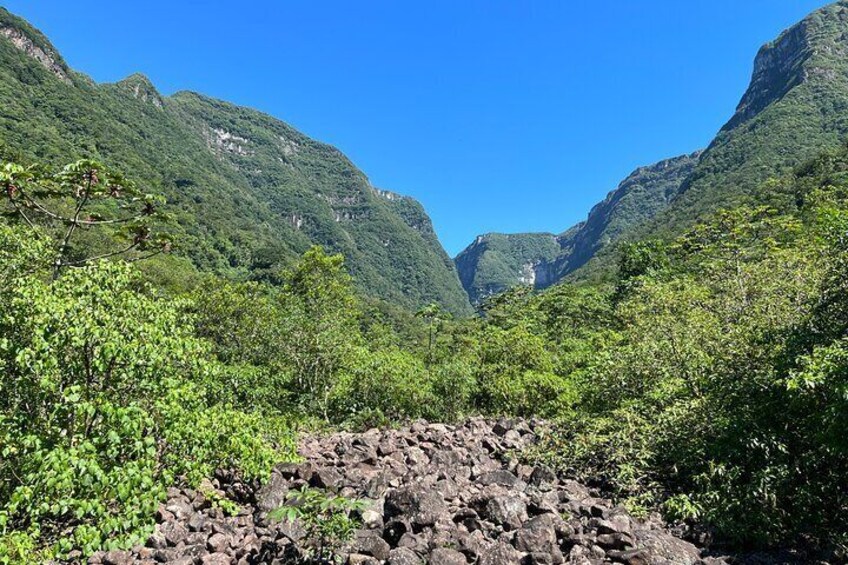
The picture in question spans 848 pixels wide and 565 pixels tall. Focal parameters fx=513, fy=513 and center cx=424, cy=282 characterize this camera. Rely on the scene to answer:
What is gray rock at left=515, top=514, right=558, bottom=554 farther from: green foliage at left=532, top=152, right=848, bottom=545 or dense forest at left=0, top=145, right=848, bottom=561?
green foliage at left=532, top=152, right=848, bottom=545

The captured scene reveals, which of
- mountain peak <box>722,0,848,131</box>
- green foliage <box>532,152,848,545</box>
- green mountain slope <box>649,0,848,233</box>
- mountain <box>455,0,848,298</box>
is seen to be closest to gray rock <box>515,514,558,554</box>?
green foliage <box>532,152,848,545</box>

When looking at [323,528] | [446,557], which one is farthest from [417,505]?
[323,528]

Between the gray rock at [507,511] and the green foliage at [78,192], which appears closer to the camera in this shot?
the gray rock at [507,511]

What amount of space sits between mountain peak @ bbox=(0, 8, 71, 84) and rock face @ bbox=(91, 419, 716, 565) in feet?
524

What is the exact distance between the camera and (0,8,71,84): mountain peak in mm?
129075

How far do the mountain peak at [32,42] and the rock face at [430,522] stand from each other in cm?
15974

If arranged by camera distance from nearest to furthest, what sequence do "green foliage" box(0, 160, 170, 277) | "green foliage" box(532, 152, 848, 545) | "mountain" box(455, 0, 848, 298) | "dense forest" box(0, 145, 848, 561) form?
"dense forest" box(0, 145, 848, 561), "green foliage" box(532, 152, 848, 545), "green foliage" box(0, 160, 170, 277), "mountain" box(455, 0, 848, 298)

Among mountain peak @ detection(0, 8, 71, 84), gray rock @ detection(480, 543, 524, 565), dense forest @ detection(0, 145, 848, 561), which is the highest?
mountain peak @ detection(0, 8, 71, 84)

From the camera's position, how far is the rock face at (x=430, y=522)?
316 inches

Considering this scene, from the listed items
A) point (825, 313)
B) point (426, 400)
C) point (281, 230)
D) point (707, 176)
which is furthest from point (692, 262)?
point (281, 230)

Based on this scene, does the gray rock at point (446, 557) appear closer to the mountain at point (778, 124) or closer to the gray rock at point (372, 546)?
the gray rock at point (372, 546)

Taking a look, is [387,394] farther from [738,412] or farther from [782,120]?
[782,120]

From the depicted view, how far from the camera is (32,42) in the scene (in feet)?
444

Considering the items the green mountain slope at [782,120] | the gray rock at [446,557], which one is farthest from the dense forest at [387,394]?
the green mountain slope at [782,120]
